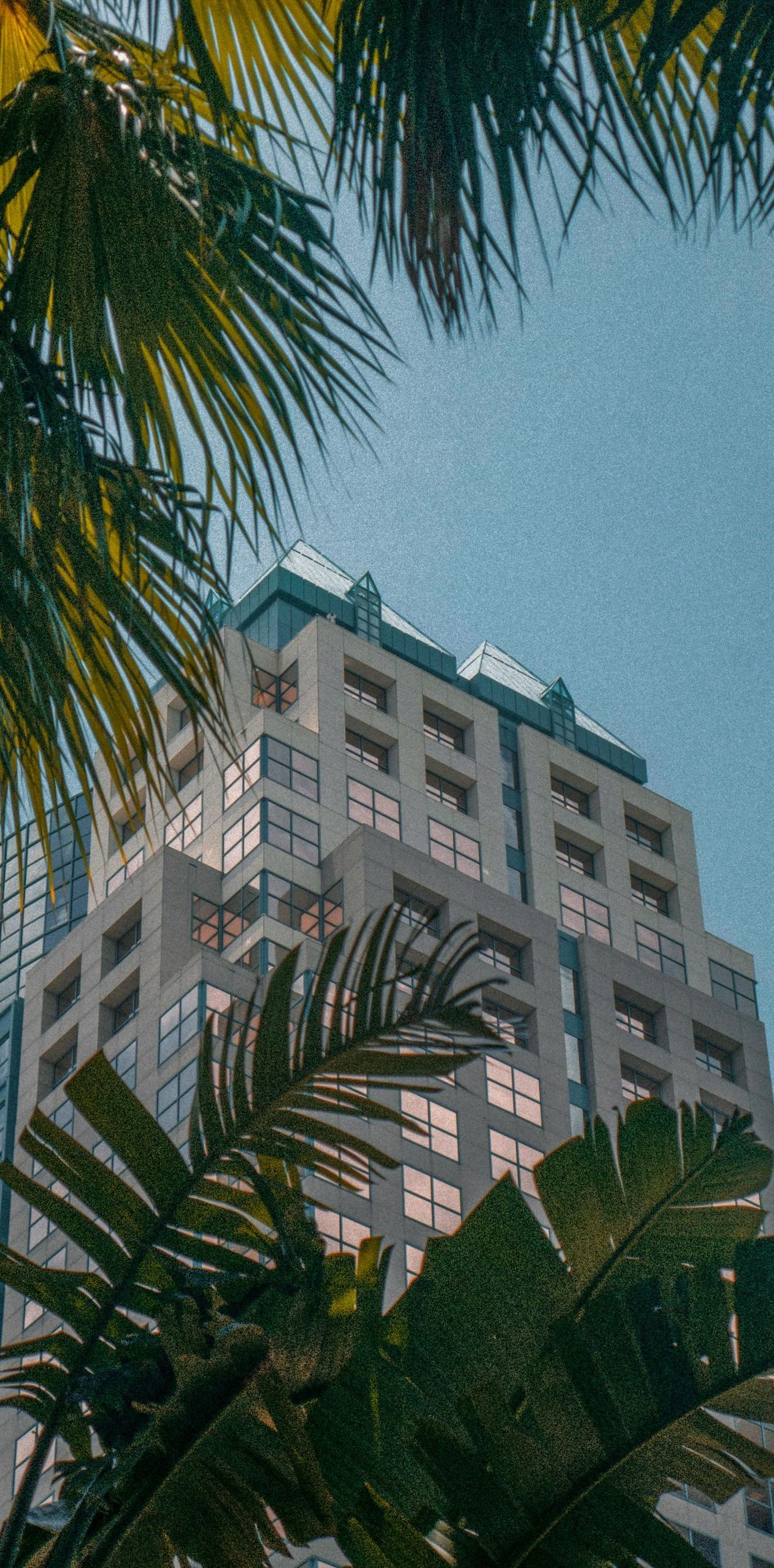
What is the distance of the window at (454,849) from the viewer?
79375 millimetres

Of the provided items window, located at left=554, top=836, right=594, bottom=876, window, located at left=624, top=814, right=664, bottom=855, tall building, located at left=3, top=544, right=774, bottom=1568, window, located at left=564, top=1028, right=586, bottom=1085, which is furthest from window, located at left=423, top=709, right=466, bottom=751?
window, located at left=564, top=1028, right=586, bottom=1085

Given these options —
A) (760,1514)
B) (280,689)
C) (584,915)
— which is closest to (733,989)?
(584,915)

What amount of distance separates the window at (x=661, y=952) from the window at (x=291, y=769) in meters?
16.1

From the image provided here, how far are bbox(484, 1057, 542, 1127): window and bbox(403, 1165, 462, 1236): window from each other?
208 inches

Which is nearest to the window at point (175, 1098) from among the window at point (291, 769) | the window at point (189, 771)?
the window at point (291, 769)

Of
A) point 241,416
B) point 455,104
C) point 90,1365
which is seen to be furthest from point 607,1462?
point 455,104

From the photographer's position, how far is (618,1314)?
6309 millimetres

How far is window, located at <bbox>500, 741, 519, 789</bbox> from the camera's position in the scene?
279ft

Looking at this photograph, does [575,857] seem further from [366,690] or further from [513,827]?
[366,690]

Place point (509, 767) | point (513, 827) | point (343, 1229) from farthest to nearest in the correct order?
point (509, 767)
point (513, 827)
point (343, 1229)

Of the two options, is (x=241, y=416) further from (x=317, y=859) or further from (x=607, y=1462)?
(x=317, y=859)

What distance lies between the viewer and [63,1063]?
76.9 meters

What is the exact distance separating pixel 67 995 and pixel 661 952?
22.6 m

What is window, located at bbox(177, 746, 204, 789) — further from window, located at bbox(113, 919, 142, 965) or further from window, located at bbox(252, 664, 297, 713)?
window, located at bbox(113, 919, 142, 965)
